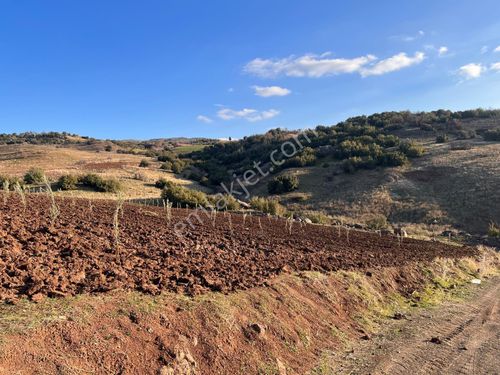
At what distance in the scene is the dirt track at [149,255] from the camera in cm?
655

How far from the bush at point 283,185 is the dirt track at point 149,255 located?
21900mm

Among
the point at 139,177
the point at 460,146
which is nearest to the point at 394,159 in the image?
the point at 460,146

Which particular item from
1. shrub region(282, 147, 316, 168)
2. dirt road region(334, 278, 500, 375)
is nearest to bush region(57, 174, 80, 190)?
dirt road region(334, 278, 500, 375)

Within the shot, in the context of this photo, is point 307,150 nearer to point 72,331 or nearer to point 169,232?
point 169,232

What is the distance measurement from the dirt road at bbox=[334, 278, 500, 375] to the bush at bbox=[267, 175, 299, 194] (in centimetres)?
2821

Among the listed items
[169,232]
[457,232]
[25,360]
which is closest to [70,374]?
[25,360]

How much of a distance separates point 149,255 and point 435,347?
5.91 metres

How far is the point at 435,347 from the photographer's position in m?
7.62

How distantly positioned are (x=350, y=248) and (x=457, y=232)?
1363 centimetres

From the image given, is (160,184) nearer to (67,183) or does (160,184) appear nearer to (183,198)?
(183,198)

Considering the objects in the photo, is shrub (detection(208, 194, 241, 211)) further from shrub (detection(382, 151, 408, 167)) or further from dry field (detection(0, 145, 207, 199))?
shrub (detection(382, 151, 408, 167))

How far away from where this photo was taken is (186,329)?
19.5 feet

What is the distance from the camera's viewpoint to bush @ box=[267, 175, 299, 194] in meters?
38.4

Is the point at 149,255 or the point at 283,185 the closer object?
the point at 149,255
